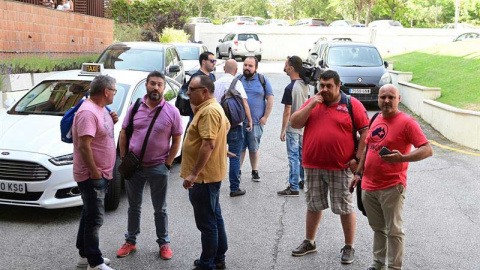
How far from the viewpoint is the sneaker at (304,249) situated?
5910 mm

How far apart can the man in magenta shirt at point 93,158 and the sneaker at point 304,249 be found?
1832mm

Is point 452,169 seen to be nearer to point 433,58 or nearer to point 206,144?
point 206,144

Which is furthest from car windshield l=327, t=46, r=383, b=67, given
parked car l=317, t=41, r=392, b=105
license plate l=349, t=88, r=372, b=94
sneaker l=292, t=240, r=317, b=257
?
sneaker l=292, t=240, r=317, b=257

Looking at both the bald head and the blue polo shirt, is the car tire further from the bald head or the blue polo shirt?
the blue polo shirt

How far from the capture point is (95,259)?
523cm

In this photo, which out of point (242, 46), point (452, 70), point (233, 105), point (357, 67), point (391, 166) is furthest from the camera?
point (242, 46)

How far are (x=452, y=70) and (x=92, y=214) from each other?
15317mm

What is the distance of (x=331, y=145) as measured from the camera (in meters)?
5.48

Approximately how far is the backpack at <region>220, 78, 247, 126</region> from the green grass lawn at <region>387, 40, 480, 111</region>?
702cm

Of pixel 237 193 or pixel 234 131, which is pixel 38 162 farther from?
pixel 237 193

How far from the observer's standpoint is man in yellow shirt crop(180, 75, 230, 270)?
5016 mm

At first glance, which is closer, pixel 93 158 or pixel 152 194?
pixel 93 158

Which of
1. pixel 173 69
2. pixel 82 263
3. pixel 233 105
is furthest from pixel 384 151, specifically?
pixel 173 69

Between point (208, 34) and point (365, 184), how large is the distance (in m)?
36.4
